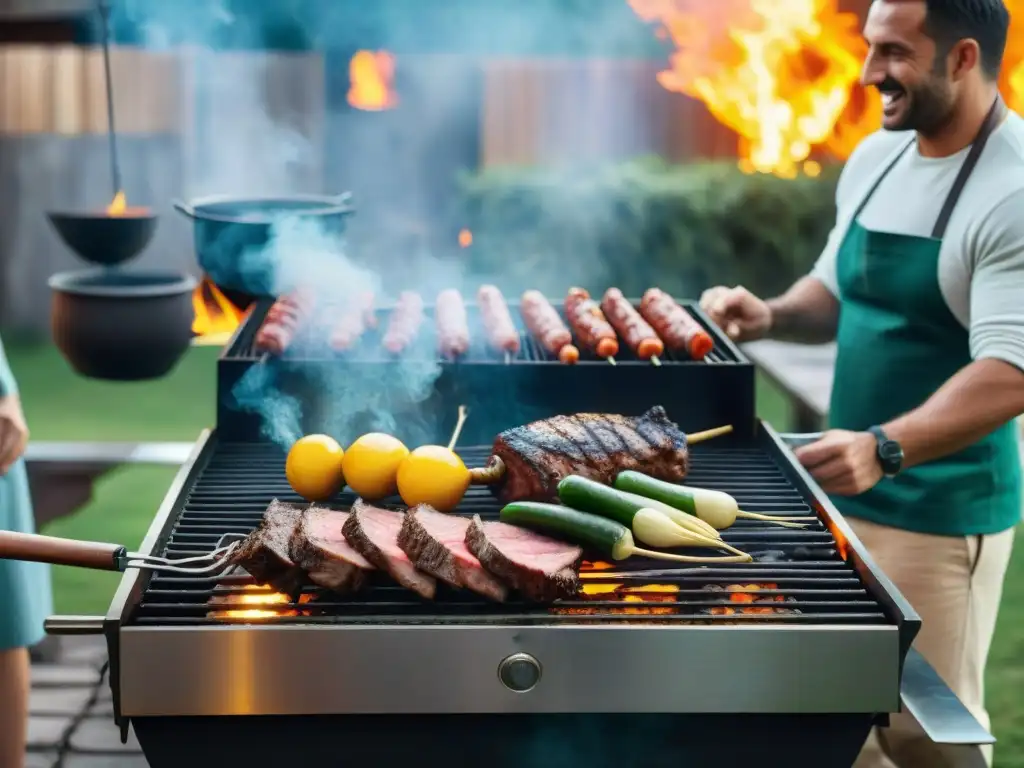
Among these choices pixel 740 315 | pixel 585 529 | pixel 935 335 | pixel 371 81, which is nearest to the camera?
pixel 585 529

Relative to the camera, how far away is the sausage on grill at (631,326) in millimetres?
3711

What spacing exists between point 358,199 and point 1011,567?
7655 mm

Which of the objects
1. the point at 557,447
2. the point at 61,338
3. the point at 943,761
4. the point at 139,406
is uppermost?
the point at 557,447

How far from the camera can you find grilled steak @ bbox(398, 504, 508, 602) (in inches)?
91.1

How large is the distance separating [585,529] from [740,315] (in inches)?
81.4

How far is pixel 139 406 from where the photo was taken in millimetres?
9828

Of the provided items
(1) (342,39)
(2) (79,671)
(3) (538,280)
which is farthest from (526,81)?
(2) (79,671)

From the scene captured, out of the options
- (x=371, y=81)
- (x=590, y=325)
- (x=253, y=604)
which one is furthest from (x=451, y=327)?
(x=371, y=81)

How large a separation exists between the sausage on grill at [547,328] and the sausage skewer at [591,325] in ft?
0.16

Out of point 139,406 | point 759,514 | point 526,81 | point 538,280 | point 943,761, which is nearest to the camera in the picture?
point 759,514

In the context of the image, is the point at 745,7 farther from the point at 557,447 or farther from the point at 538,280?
the point at 557,447

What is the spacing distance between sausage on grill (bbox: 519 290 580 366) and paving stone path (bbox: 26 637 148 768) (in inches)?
84.9

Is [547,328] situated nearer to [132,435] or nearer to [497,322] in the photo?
[497,322]

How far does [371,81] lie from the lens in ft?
40.2
